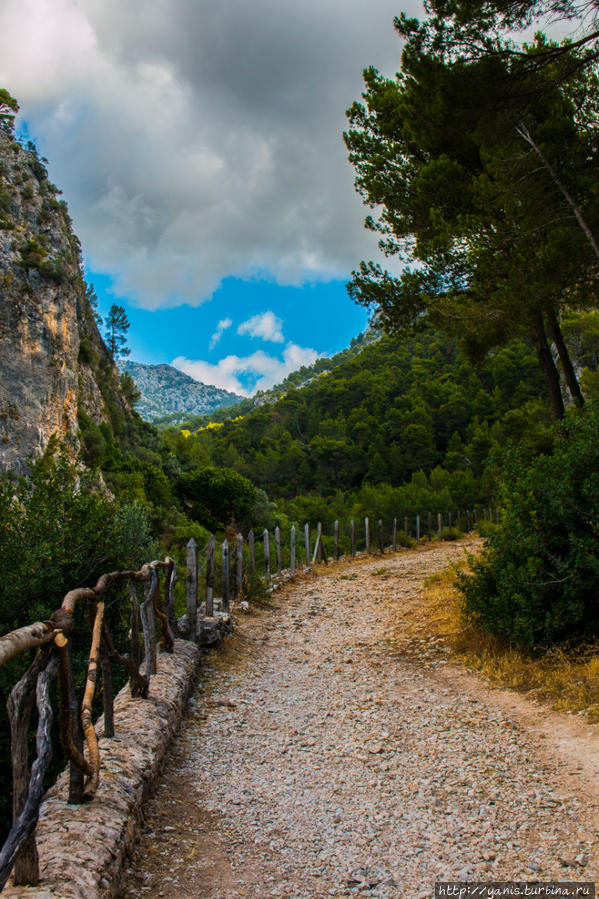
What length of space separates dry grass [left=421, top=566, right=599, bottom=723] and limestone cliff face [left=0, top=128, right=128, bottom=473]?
28.2 metres

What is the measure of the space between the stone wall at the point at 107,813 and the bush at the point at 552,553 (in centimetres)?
391

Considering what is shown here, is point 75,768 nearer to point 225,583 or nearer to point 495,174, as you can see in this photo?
point 225,583

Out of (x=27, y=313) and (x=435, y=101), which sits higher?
(x=27, y=313)

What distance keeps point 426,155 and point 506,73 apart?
2620mm

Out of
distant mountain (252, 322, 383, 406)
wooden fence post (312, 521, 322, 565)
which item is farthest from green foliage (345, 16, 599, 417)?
distant mountain (252, 322, 383, 406)

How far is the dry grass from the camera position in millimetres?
4730

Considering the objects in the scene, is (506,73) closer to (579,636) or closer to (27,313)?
(579,636)

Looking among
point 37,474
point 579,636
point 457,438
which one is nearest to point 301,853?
point 579,636

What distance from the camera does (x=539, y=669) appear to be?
5.49 m

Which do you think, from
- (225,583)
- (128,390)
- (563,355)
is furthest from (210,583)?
(128,390)

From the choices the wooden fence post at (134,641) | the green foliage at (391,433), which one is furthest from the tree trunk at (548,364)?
the green foliage at (391,433)

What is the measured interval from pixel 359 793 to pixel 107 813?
178 cm

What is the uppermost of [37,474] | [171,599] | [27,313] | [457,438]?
[27,313]

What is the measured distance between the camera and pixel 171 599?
627 cm
